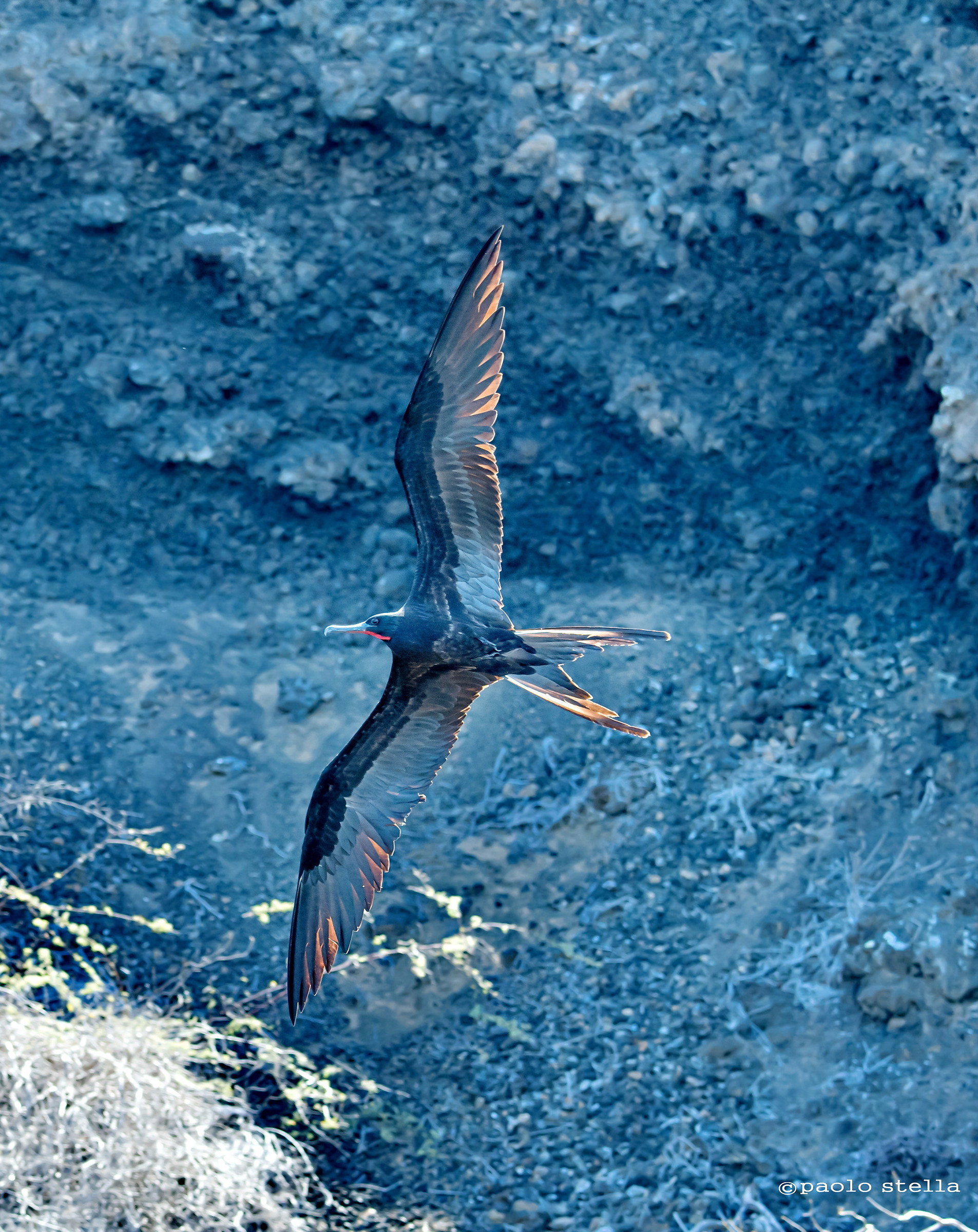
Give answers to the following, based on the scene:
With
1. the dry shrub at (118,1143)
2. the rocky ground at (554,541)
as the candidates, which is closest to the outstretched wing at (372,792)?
the dry shrub at (118,1143)

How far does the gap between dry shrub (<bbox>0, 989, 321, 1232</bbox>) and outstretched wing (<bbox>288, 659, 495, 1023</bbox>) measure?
712 millimetres

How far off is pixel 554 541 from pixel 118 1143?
12.4 feet

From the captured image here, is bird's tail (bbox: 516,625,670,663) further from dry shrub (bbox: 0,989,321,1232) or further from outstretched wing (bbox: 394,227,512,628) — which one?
dry shrub (bbox: 0,989,321,1232)

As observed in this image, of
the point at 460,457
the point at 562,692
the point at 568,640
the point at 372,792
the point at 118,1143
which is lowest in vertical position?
the point at 118,1143

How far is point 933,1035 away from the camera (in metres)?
6.04

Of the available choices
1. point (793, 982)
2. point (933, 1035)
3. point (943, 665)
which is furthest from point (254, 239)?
point (933, 1035)

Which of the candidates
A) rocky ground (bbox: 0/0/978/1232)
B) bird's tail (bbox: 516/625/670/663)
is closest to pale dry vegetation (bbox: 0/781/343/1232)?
rocky ground (bbox: 0/0/978/1232)

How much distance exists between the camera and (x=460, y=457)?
5.28 meters

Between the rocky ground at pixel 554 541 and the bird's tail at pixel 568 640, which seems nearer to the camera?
the bird's tail at pixel 568 640

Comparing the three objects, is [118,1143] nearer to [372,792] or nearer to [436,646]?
[372,792]

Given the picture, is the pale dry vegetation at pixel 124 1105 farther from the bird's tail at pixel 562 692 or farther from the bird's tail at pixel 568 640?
the bird's tail at pixel 568 640

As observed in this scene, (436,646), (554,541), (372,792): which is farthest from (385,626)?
(554,541)

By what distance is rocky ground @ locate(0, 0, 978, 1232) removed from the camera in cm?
618

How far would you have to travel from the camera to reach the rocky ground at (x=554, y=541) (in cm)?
618
